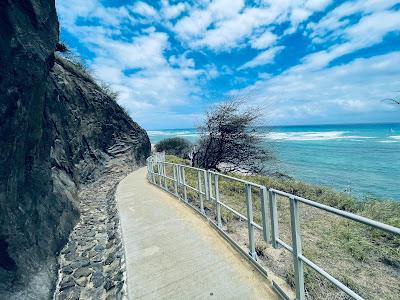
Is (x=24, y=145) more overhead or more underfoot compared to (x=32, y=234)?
more overhead

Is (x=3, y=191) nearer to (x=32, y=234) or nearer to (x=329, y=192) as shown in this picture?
(x=32, y=234)

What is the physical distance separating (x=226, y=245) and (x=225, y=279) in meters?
1.14

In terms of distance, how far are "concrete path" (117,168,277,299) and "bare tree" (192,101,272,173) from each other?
9301 mm

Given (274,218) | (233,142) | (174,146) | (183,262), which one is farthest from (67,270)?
(174,146)

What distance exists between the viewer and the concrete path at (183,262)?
378 cm

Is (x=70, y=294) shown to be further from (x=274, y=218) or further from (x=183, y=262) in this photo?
(x=274, y=218)

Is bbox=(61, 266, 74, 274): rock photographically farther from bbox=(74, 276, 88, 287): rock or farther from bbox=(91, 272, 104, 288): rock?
bbox=(91, 272, 104, 288): rock

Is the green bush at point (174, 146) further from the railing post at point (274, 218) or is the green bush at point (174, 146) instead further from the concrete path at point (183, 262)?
the railing post at point (274, 218)

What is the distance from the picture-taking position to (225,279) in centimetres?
398

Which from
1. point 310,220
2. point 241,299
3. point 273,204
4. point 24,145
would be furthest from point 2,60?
point 310,220

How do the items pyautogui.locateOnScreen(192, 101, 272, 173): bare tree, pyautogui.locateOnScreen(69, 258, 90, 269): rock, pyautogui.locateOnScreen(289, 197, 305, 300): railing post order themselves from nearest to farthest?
pyautogui.locateOnScreen(289, 197, 305, 300): railing post
pyautogui.locateOnScreen(69, 258, 90, 269): rock
pyautogui.locateOnScreen(192, 101, 272, 173): bare tree

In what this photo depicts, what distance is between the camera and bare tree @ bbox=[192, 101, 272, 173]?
15938 mm

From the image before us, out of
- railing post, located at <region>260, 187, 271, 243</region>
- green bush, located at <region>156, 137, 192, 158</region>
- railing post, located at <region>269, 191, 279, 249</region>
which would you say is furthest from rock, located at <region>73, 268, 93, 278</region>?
green bush, located at <region>156, 137, 192, 158</region>

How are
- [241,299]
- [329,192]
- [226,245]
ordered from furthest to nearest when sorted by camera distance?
[329,192], [226,245], [241,299]
